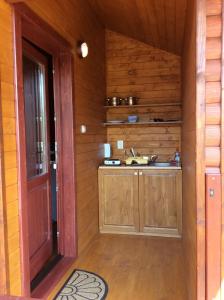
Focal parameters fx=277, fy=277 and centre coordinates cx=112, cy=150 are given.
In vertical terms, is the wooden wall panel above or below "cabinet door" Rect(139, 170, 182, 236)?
above

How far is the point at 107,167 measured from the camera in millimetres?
3793

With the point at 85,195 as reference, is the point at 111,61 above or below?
above

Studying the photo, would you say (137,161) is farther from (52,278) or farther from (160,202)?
(52,278)

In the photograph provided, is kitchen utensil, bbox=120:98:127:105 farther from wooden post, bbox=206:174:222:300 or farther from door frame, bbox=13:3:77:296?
wooden post, bbox=206:174:222:300

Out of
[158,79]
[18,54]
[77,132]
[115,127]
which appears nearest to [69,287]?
[77,132]

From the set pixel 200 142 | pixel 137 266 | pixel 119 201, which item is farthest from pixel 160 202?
pixel 200 142

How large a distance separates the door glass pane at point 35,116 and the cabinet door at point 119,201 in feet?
3.67

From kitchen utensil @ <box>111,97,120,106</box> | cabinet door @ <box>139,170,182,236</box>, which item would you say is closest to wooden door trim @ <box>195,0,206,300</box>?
cabinet door @ <box>139,170,182,236</box>

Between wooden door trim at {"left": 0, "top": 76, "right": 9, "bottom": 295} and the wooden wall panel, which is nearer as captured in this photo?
wooden door trim at {"left": 0, "top": 76, "right": 9, "bottom": 295}

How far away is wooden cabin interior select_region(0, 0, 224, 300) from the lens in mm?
1535

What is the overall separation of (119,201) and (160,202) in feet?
1.82

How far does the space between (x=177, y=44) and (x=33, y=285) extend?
317cm

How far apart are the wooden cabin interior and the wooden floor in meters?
0.01

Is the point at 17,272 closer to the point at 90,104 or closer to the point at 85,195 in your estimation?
the point at 85,195
